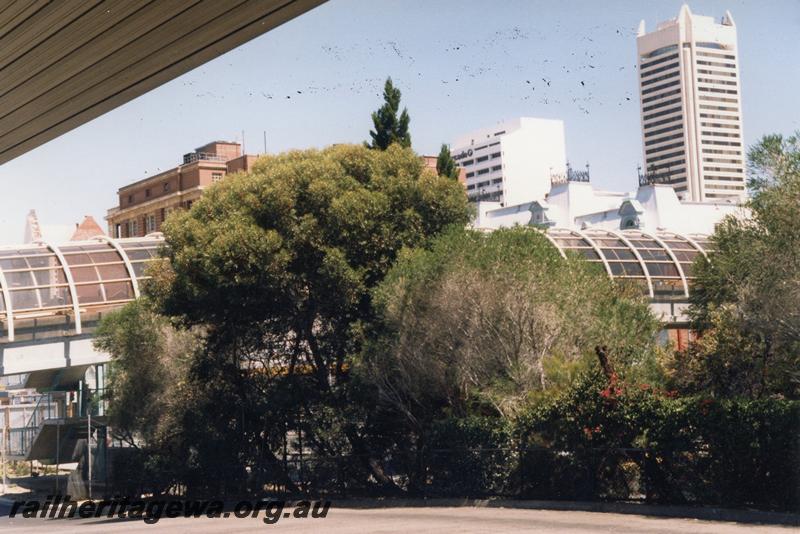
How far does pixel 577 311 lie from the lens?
20.5 m

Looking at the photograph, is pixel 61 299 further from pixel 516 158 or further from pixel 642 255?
pixel 516 158

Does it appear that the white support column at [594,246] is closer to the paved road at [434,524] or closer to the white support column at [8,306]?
the paved road at [434,524]

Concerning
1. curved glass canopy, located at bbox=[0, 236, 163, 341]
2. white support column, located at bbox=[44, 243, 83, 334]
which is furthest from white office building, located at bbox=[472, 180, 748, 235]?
white support column, located at bbox=[44, 243, 83, 334]

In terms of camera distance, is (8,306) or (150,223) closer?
(8,306)

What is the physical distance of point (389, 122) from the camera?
3612cm

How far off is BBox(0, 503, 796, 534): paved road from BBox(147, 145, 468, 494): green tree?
10.6 ft

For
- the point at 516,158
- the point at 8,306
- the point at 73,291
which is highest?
the point at 516,158

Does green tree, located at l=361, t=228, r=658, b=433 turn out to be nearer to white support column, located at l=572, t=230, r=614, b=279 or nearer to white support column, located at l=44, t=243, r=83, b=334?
white support column, located at l=44, t=243, r=83, b=334

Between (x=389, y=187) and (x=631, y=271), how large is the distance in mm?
17383

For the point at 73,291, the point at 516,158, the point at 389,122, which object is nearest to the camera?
the point at 73,291

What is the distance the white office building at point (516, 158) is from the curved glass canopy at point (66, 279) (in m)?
91.2

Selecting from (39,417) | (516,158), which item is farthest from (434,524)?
(516,158)

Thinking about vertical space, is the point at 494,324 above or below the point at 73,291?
below

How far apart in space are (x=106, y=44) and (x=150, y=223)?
2943 inches
